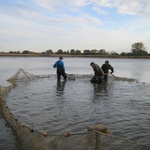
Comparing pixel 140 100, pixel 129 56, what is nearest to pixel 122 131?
pixel 140 100

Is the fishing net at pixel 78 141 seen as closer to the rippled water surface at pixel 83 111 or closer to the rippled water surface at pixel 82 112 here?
the rippled water surface at pixel 82 112

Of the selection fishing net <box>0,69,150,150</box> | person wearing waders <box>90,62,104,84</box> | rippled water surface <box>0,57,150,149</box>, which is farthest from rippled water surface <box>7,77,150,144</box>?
person wearing waders <box>90,62,104,84</box>

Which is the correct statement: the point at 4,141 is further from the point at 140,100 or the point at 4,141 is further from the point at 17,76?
the point at 17,76

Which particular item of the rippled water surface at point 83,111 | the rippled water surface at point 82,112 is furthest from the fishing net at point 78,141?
the rippled water surface at point 83,111

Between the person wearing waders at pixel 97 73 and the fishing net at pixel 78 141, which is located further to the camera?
the person wearing waders at pixel 97 73

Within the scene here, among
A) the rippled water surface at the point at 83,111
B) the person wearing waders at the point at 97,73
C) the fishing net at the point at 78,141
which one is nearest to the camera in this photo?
the fishing net at the point at 78,141

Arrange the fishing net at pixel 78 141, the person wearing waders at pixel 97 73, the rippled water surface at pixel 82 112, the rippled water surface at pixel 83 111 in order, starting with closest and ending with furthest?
the fishing net at pixel 78 141 < the rippled water surface at pixel 82 112 < the rippled water surface at pixel 83 111 < the person wearing waders at pixel 97 73

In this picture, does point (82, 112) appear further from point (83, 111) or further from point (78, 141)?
point (78, 141)

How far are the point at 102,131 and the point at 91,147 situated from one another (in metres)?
0.38

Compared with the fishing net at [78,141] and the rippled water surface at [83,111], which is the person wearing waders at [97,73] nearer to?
the rippled water surface at [83,111]

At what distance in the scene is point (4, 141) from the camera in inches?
296

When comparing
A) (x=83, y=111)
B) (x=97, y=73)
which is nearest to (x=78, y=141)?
(x=83, y=111)

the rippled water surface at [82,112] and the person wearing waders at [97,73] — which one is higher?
the person wearing waders at [97,73]

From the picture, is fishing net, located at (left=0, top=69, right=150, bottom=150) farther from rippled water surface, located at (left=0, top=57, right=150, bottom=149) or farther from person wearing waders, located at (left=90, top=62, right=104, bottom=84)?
person wearing waders, located at (left=90, top=62, right=104, bottom=84)
